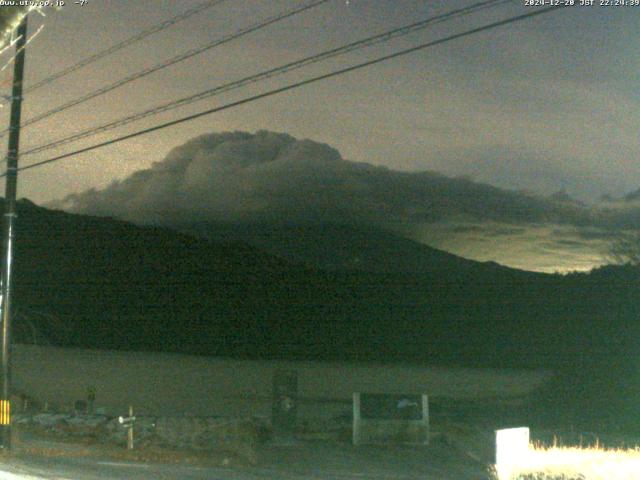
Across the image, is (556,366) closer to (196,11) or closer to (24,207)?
(196,11)

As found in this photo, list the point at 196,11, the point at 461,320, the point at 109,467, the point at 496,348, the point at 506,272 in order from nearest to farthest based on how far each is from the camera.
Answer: the point at 109,467 → the point at 196,11 → the point at 496,348 → the point at 461,320 → the point at 506,272

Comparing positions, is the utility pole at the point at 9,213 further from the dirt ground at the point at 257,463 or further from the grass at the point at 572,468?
the grass at the point at 572,468

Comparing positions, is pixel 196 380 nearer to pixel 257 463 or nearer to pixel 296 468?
pixel 257 463

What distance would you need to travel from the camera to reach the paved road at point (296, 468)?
13711 mm

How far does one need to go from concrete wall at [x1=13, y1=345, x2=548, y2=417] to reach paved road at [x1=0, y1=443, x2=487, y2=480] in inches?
564

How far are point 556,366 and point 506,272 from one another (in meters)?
9.84

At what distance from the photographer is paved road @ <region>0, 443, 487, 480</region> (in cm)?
1371

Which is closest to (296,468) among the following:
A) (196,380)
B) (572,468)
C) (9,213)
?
(572,468)

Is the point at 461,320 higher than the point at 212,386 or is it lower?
higher

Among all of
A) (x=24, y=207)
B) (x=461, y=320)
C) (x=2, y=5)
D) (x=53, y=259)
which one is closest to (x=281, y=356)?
(x=461, y=320)

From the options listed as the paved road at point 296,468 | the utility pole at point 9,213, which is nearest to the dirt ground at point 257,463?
the paved road at point 296,468

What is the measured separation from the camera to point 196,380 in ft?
112

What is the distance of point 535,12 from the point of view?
39.8ft

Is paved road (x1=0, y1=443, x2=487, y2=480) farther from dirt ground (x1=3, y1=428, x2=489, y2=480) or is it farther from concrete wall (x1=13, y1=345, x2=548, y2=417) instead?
concrete wall (x1=13, y1=345, x2=548, y2=417)
